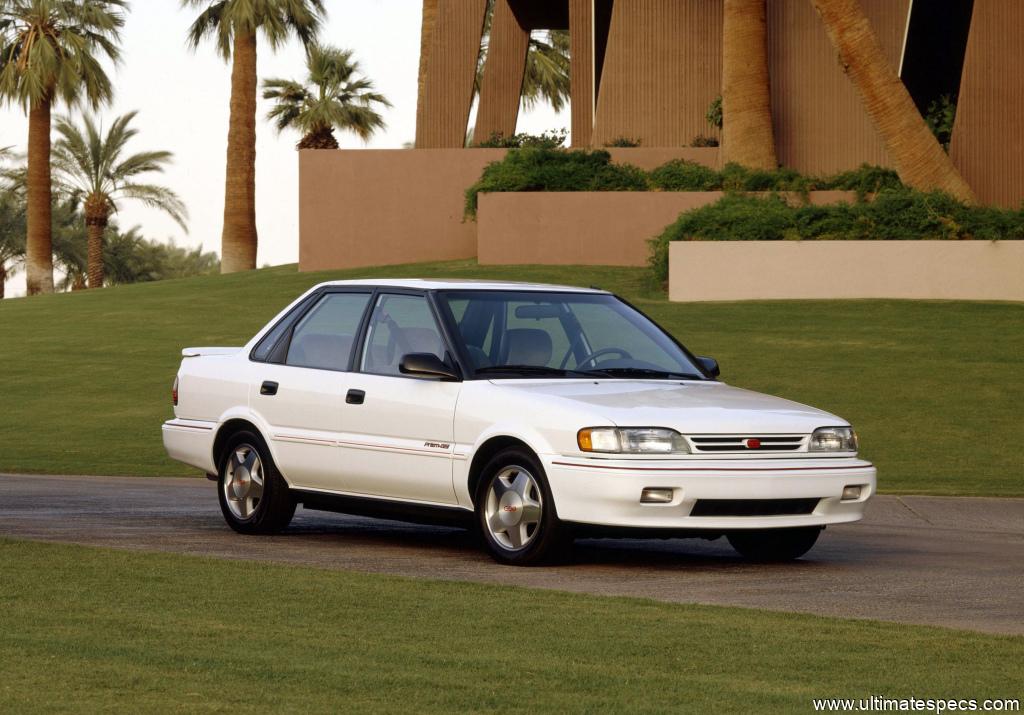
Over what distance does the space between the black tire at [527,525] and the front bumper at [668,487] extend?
10 centimetres

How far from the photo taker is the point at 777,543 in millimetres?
10594

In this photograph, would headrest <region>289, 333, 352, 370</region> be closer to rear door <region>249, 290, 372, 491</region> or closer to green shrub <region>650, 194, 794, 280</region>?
rear door <region>249, 290, 372, 491</region>

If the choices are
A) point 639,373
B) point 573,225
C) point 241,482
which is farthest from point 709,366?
point 573,225

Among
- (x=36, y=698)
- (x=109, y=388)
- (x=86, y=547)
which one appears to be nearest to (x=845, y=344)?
(x=109, y=388)

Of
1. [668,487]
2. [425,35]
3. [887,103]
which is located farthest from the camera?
[425,35]

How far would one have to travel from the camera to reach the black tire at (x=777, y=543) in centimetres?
1045

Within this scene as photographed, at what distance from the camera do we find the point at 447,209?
3866cm

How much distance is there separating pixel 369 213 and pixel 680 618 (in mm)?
31964

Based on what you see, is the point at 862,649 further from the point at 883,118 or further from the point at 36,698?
the point at 883,118

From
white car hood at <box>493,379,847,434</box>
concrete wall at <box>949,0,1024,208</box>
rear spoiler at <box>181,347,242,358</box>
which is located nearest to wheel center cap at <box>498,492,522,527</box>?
white car hood at <box>493,379,847,434</box>

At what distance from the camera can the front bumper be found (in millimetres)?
9352

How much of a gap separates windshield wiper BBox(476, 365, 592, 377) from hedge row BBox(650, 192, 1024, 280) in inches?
761

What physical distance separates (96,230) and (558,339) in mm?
52169

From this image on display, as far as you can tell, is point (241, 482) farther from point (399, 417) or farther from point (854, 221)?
point (854, 221)
